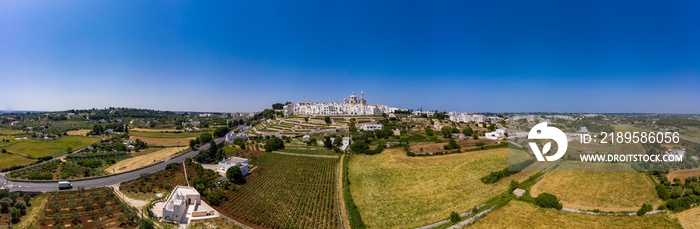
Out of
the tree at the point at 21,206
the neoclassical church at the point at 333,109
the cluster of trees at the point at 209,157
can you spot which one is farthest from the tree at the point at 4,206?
the neoclassical church at the point at 333,109

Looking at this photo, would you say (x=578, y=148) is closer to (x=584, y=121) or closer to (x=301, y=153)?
(x=584, y=121)

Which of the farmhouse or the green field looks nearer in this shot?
the farmhouse

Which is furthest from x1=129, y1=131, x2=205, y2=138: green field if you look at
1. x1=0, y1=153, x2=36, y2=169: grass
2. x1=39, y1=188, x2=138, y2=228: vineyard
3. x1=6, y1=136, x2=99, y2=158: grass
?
x1=39, y1=188, x2=138, y2=228: vineyard

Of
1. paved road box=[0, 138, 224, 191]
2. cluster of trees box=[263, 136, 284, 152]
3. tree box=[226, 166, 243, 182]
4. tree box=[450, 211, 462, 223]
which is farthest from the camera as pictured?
cluster of trees box=[263, 136, 284, 152]

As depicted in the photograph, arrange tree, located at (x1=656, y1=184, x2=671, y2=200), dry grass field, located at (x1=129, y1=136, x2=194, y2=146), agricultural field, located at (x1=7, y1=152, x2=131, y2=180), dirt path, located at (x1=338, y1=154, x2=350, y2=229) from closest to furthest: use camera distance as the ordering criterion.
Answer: dirt path, located at (x1=338, y1=154, x2=350, y2=229) < tree, located at (x1=656, y1=184, x2=671, y2=200) < agricultural field, located at (x1=7, y1=152, x2=131, y2=180) < dry grass field, located at (x1=129, y1=136, x2=194, y2=146)

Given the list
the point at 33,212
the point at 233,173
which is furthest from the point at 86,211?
the point at 233,173

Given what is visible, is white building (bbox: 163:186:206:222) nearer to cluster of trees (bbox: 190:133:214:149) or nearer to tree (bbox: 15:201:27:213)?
tree (bbox: 15:201:27:213)

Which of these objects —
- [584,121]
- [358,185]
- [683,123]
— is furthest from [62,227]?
[683,123]

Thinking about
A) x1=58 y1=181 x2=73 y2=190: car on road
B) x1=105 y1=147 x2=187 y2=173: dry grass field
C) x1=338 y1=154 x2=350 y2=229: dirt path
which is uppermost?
x1=58 y1=181 x2=73 y2=190: car on road

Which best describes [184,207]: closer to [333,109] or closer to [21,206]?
[21,206]
